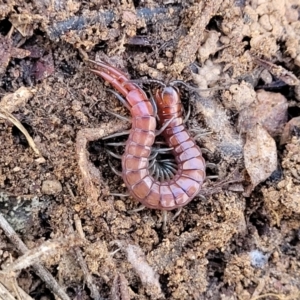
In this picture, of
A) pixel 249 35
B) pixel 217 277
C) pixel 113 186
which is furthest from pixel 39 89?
pixel 217 277

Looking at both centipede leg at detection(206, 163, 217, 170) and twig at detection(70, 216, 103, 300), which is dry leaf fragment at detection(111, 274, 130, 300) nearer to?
twig at detection(70, 216, 103, 300)

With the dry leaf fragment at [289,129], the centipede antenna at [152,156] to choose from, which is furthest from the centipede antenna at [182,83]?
the dry leaf fragment at [289,129]

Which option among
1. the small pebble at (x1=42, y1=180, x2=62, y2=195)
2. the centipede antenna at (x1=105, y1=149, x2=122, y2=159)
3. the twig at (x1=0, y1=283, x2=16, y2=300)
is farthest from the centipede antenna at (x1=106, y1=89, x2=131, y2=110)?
the twig at (x1=0, y1=283, x2=16, y2=300)

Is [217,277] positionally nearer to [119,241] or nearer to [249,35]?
[119,241]

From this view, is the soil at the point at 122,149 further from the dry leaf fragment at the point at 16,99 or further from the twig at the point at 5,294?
the twig at the point at 5,294

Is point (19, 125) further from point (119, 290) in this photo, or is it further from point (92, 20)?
point (119, 290)

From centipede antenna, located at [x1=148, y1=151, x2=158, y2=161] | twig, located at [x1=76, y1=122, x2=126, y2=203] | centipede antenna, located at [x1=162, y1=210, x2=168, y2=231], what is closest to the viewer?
twig, located at [x1=76, y1=122, x2=126, y2=203]
